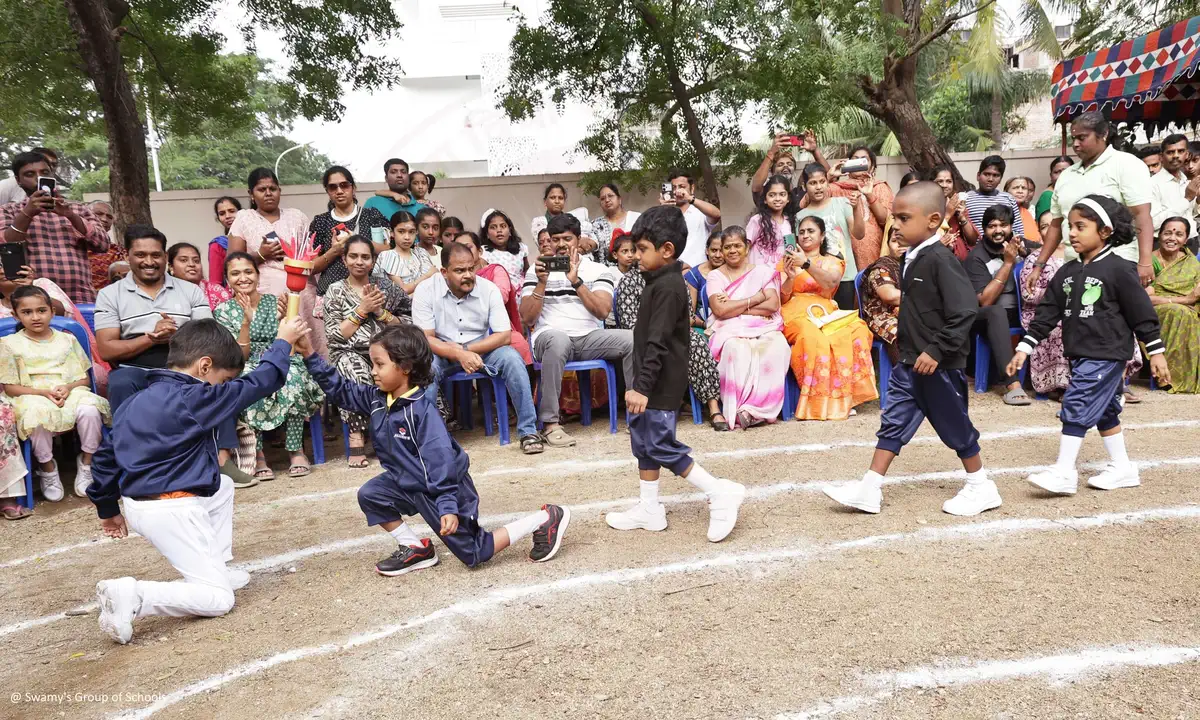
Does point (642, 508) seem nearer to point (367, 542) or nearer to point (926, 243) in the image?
point (367, 542)

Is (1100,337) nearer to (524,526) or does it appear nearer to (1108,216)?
(1108,216)

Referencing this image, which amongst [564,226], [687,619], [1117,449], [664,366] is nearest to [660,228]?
[664,366]

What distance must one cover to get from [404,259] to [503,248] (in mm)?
863

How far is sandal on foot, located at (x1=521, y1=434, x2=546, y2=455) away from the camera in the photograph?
19.1ft

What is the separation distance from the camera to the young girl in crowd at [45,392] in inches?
208

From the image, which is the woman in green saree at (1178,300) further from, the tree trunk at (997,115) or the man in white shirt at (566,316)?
the tree trunk at (997,115)

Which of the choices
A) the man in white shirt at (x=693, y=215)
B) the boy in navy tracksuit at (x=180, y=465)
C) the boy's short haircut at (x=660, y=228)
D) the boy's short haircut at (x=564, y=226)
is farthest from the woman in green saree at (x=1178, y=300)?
the boy in navy tracksuit at (x=180, y=465)

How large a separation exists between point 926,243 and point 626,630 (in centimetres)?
237

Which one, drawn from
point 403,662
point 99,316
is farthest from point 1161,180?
point 99,316

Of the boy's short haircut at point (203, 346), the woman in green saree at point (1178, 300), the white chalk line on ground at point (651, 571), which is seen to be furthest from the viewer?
the woman in green saree at point (1178, 300)

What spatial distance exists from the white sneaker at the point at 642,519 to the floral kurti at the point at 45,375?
3531mm

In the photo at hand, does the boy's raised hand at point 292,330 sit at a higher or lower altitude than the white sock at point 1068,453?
higher

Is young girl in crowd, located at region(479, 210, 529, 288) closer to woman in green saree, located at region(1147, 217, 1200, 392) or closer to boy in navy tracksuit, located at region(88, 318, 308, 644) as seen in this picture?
boy in navy tracksuit, located at region(88, 318, 308, 644)

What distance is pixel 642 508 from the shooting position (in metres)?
4.12
